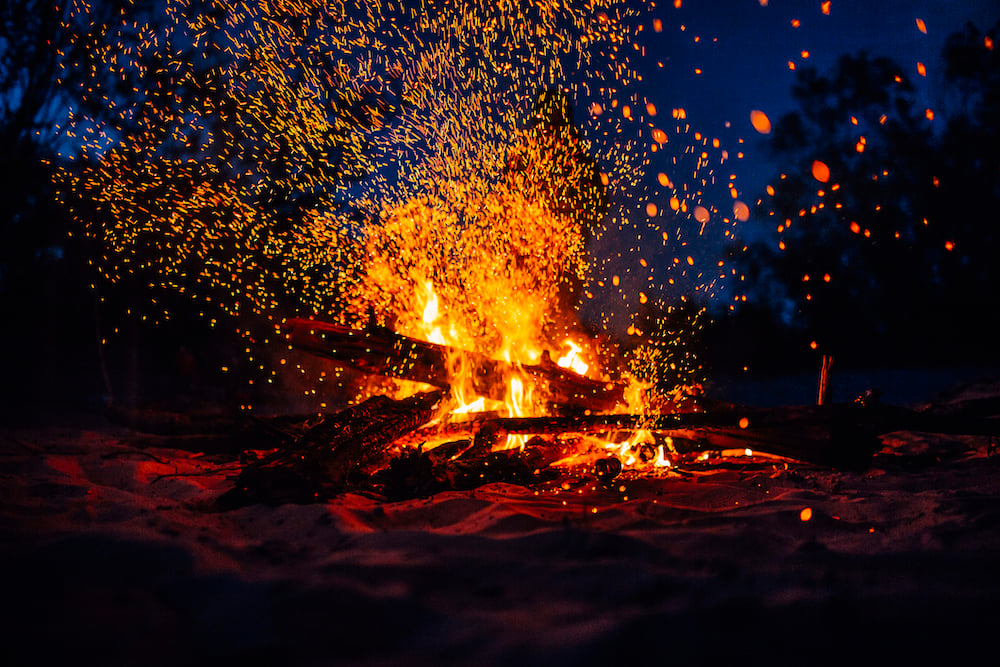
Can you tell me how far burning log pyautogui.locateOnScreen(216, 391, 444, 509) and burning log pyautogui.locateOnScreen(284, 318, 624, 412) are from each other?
37 cm

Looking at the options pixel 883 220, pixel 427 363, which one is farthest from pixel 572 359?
pixel 883 220

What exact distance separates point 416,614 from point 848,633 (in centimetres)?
137

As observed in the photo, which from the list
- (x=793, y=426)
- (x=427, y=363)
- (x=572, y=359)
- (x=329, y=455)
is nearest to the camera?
(x=329, y=455)

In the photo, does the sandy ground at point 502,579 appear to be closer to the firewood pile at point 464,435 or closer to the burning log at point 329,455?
the burning log at point 329,455

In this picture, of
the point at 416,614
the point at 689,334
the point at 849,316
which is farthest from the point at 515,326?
the point at 849,316

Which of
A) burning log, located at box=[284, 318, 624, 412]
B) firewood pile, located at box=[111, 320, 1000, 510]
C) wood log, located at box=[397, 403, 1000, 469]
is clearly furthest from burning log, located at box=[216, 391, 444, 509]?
wood log, located at box=[397, 403, 1000, 469]

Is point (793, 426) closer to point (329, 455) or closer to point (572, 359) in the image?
point (572, 359)

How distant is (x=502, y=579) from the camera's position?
6.69 feet

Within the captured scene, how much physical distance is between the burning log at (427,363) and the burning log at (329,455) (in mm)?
Result: 375

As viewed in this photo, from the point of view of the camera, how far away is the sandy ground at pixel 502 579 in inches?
61.5

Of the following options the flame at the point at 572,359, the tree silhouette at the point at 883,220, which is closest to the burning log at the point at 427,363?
the flame at the point at 572,359

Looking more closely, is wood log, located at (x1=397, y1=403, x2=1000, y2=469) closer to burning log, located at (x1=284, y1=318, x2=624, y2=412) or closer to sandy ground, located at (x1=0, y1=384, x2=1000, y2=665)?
burning log, located at (x1=284, y1=318, x2=624, y2=412)

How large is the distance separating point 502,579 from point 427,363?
3056 millimetres

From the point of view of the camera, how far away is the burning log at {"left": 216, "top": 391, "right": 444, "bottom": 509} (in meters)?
3.21
